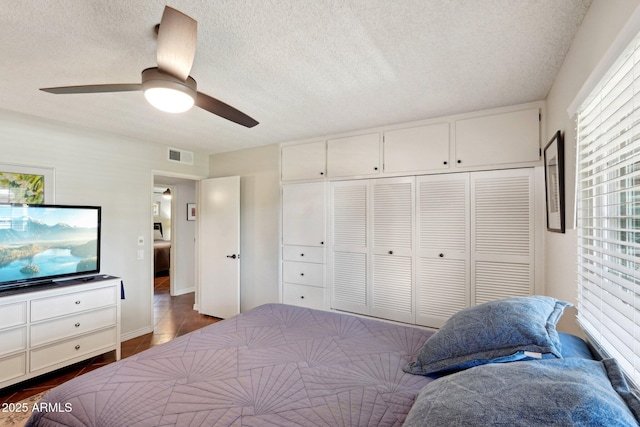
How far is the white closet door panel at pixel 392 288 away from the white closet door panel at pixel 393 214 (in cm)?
15

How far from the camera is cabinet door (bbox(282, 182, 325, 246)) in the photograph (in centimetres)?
363

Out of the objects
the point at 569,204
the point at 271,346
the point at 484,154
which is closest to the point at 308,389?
the point at 271,346

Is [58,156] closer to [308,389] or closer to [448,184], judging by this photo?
[308,389]

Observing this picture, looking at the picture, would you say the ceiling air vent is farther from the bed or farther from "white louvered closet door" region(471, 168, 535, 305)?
"white louvered closet door" region(471, 168, 535, 305)

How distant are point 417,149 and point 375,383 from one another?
234 cm

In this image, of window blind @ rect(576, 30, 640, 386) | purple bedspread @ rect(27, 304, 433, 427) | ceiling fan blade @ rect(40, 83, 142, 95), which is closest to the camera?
window blind @ rect(576, 30, 640, 386)

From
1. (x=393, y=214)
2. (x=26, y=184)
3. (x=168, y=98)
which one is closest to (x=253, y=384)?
(x=168, y=98)

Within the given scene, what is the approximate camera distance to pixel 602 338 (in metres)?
1.28

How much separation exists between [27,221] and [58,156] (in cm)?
76

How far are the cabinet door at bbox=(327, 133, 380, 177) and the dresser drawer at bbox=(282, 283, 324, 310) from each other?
1397mm

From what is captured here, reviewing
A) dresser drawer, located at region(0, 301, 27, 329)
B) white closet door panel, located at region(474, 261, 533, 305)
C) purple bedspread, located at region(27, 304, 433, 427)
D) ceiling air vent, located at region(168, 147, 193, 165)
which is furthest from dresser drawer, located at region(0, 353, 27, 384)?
white closet door panel, located at region(474, 261, 533, 305)

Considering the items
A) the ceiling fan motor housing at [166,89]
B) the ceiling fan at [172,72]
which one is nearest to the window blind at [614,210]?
the ceiling fan at [172,72]

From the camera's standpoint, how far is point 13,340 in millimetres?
2420

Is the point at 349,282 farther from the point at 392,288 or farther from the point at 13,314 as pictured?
the point at 13,314
